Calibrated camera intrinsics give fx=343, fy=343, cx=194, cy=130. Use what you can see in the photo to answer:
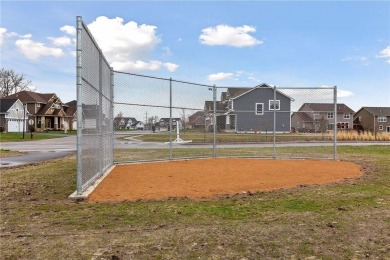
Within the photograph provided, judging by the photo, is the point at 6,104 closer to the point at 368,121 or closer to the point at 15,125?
the point at 15,125

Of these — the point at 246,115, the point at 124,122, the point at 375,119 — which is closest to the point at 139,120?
the point at 124,122

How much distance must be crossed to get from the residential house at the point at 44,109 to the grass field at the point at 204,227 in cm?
5777

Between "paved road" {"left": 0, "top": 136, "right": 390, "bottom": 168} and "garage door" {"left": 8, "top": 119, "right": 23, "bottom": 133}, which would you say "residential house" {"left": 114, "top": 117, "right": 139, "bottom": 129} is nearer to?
"paved road" {"left": 0, "top": 136, "right": 390, "bottom": 168}

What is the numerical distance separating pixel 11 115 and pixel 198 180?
174 ft

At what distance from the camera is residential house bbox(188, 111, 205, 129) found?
1381 cm

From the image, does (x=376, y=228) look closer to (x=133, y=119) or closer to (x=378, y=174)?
(x=378, y=174)

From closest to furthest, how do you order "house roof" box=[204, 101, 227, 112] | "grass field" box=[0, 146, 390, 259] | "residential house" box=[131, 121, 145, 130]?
"grass field" box=[0, 146, 390, 259]
"residential house" box=[131, 121, 145, 130]
"house roof" box=[204, 101, 227, 112]

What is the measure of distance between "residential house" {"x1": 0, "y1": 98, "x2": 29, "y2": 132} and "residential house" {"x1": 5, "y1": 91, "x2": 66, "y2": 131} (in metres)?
3.56

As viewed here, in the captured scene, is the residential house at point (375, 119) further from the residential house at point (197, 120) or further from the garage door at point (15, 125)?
the residential house at point (197, 120)

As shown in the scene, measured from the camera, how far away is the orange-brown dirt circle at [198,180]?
6590 mm

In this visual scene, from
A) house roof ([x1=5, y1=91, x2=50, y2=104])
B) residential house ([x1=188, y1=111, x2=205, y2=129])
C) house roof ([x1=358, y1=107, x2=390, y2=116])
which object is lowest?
residential house ([x1=188, y1=111, x2=205, y2=129])

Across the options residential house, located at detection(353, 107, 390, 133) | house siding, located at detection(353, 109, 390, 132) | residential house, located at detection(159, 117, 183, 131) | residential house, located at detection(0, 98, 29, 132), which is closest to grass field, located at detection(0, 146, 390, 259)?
residential house, located at detection(159, 117, 183, 131)

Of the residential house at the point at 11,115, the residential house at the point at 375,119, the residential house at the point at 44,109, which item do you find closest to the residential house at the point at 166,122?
the residential house at the point at 11,115

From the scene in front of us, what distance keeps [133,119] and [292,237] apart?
842cm
